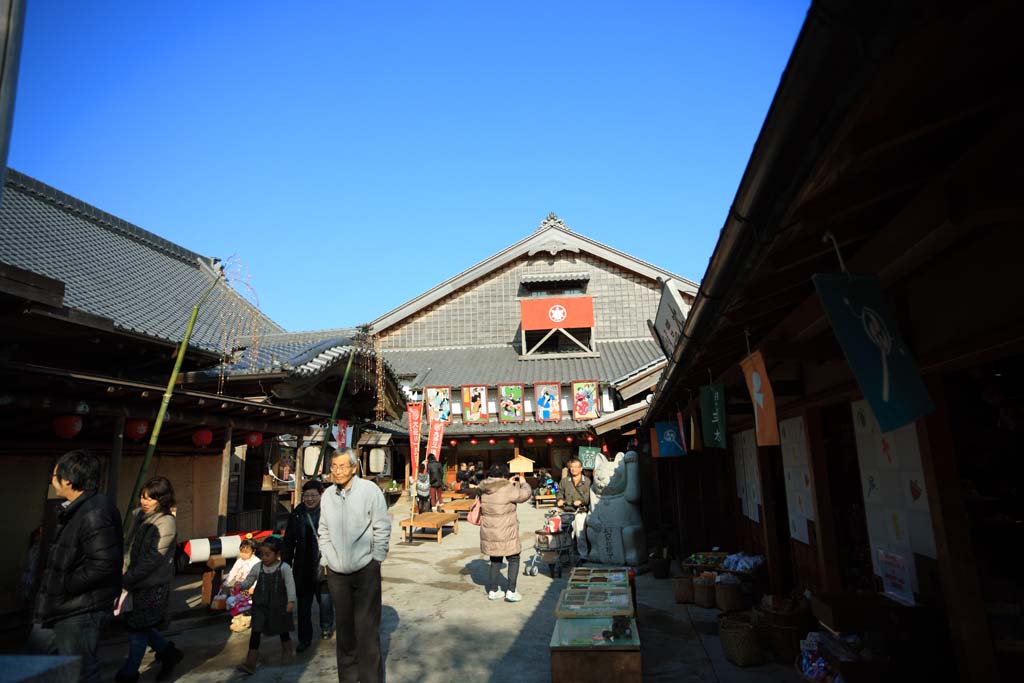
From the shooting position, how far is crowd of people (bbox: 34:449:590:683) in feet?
13.1

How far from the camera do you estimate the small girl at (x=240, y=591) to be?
7.07 meters

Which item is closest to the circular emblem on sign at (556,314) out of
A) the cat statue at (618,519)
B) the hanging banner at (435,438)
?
the hanging banner at (435,438)

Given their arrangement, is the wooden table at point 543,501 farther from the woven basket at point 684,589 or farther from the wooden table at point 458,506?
the woven basket at point 684,589

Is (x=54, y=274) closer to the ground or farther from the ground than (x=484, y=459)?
farther from the ground

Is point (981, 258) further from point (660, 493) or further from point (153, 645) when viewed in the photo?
point (660, 493)

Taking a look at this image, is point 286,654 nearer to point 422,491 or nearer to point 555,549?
point 555,549

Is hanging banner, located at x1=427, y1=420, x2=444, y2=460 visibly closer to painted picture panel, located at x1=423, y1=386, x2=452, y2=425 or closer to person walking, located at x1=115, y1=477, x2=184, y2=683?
painted picture panel, located at x1=423, y1=386, x2=452, y2=425

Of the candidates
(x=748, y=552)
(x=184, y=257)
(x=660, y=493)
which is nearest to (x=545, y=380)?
(x=660, y=493)

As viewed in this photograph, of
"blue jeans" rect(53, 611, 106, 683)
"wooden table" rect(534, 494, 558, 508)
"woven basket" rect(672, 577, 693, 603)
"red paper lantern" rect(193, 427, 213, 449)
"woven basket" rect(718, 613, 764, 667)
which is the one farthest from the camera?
"wooden table" rect(534, 494, 558, 508)

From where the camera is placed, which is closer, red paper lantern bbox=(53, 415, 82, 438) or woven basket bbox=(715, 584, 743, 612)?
woven basket bbox=(715, 584, 743, 612)

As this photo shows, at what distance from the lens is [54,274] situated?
9.84 meters

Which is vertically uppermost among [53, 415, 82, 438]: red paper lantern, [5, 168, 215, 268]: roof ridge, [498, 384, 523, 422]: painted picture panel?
[5, 168, 215, 268]: roof ridge

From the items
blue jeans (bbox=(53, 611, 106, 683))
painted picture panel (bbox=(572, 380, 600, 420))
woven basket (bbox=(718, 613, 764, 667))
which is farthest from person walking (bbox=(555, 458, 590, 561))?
painted picture panel (bbox=(572, 380, 600, 420))

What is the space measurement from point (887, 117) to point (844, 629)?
3.86 metres
